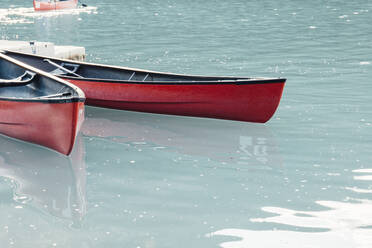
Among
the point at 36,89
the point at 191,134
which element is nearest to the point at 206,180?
the point at 191,134

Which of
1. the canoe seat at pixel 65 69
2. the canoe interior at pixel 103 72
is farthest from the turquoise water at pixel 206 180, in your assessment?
the canoe seat at pixel 65 69

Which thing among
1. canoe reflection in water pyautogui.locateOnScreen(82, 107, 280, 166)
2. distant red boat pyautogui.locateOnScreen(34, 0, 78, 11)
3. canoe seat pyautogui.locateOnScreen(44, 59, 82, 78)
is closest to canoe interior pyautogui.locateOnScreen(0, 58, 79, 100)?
canoe reflection in water pyautogui.locateOnScreen(82, 107, 280, 166)

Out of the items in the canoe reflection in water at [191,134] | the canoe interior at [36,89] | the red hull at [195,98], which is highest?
the canoe interior at [36,89]

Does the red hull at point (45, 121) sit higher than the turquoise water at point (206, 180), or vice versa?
the red hull at point (45, 121)

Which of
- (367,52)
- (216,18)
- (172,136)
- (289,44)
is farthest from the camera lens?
(216,18)

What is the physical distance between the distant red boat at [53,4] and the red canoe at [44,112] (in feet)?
165

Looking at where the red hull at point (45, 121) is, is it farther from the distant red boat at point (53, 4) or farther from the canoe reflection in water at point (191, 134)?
the distant red boat at point (53, 4)

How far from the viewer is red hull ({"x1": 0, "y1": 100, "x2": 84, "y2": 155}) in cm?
972

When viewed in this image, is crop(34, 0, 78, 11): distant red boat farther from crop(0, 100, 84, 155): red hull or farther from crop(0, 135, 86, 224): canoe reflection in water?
crop(0, 100, 84, 155): red hull

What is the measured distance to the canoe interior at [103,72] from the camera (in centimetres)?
1295

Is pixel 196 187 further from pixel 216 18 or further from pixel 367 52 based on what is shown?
pixel 216 18

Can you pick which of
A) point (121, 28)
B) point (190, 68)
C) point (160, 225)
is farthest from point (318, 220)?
point (121, 28)

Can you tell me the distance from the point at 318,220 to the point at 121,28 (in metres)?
31.5

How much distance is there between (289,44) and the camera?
88.6 ft
